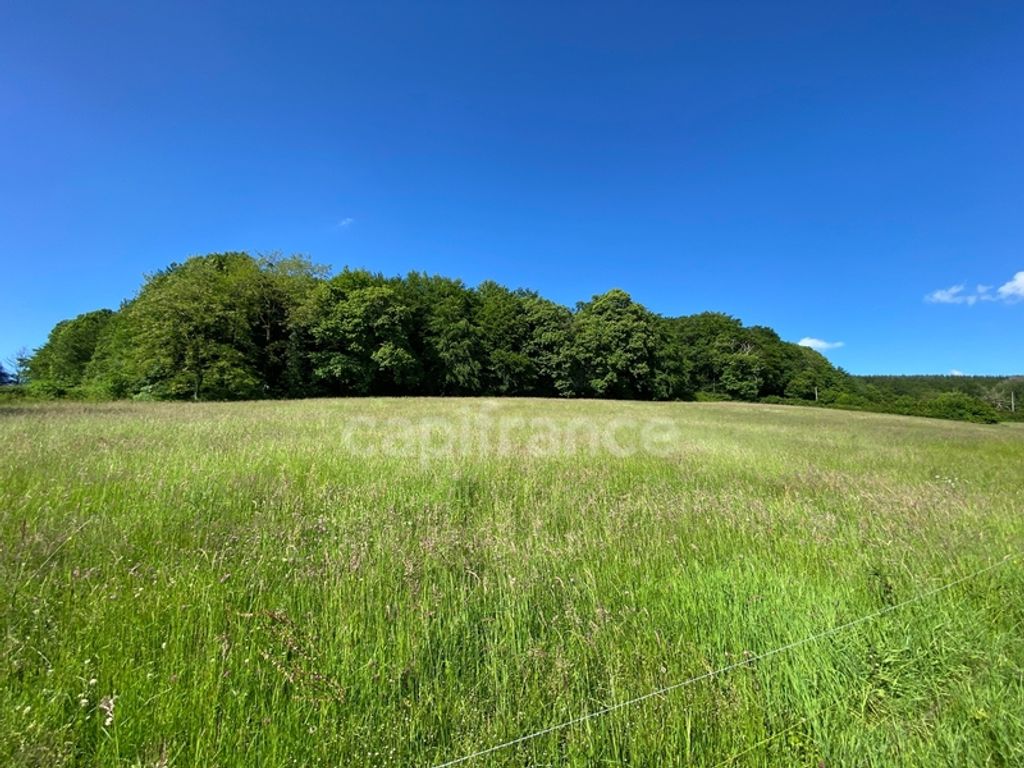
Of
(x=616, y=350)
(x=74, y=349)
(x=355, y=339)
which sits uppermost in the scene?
(x=616, y=350)

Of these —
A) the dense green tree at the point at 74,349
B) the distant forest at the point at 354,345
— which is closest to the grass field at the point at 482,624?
the distant forest at the point at 354,345

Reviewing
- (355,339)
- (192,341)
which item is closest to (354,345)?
(355,339)

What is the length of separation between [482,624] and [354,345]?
137 ft

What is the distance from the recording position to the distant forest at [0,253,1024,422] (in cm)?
3188

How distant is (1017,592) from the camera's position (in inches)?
122

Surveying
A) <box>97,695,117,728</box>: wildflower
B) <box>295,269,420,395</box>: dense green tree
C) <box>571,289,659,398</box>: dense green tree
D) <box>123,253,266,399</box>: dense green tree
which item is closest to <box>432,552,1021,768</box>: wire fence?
<box>97,695,117,728</box>: wildflower

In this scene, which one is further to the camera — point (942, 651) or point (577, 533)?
point (577, 533)

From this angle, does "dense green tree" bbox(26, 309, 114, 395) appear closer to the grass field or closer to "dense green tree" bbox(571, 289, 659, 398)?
"dense green tree" bbox(571, 289, 659, 398)

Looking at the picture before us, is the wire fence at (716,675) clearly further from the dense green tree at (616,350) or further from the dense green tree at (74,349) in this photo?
the dense green tree at (74,349)

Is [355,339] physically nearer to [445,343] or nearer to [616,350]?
[445,343]

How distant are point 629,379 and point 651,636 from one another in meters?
52.8

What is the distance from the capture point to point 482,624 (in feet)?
8.49

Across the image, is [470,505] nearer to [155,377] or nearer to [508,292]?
[155,377]

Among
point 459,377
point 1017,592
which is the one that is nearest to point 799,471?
point 1017,592
